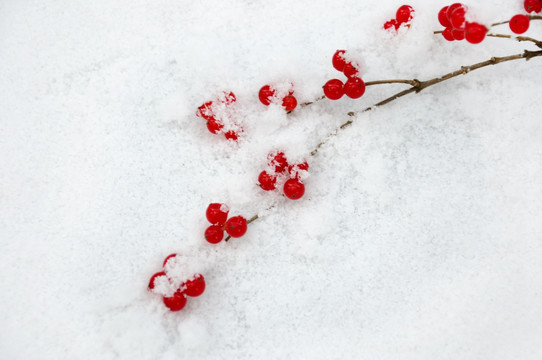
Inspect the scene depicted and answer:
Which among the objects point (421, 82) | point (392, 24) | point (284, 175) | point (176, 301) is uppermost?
point (392, 24)

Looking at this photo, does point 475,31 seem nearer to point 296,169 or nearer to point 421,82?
point 421,82

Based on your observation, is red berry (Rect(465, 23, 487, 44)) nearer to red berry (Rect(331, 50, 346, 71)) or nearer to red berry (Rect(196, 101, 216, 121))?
red berry (Rect(331, 50, 346, 71))

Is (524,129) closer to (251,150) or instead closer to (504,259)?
(504,259)

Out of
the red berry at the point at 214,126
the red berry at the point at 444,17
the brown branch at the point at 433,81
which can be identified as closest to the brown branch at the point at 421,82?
the brown branch at the point at 433,81

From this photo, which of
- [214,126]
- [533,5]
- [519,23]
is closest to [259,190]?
[214,126]

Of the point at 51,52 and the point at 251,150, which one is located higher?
the point at 51,52

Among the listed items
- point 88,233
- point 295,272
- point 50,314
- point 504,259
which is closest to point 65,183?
point 88,233

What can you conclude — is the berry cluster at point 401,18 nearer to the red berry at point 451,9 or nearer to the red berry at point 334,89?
the red berry at point 451,9
